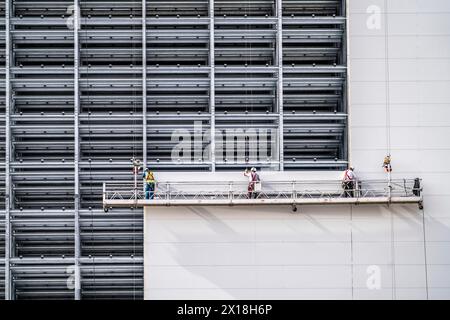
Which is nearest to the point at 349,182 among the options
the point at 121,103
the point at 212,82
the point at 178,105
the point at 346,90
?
the point at 346,90

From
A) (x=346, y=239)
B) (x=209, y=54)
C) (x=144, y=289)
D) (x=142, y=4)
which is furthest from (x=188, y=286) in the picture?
(x=142, y=4)

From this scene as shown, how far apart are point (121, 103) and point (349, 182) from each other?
1091 cm

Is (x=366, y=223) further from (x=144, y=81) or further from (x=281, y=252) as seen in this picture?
(x=144, y=81)

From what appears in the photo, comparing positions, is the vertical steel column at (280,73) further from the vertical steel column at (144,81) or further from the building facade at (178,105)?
the vertical steel column at (144,81)

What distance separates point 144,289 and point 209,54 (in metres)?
10.8

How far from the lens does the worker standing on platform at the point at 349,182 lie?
1335 inches

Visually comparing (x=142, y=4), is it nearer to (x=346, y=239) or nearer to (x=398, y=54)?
(x=398, y=54)

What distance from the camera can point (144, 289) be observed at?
33.8 metres

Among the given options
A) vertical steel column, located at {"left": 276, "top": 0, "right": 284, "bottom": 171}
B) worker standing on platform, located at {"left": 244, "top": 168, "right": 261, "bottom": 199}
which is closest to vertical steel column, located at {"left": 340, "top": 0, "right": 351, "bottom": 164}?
vertical steel column, located at {"left": 276, "top": 0, "right": 284, "bottom": 171}

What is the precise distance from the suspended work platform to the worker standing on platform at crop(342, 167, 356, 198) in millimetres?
64

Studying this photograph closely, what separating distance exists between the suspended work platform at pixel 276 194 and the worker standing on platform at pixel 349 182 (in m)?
0.06

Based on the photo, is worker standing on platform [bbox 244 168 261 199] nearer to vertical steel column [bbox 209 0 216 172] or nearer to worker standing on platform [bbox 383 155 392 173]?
vertical steel column [bbox 209 0 216 172]

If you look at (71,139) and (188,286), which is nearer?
(188,286)
